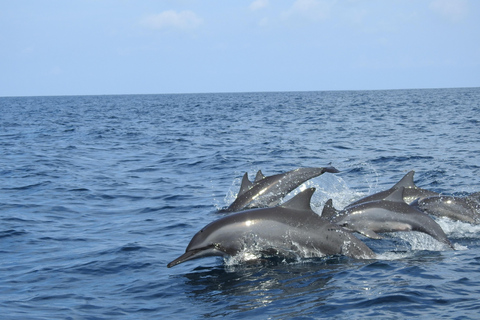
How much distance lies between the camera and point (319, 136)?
3247 centimetres

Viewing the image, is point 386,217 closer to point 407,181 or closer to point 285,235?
point 407,181

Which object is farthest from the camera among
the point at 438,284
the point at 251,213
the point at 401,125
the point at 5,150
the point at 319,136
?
the point at 401,125

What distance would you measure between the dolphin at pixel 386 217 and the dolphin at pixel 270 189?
159 centimetres

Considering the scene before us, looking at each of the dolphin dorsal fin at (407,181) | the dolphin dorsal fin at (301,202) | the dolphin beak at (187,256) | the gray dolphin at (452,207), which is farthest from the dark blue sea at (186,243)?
the dolphin dorsal fin at (407,181)

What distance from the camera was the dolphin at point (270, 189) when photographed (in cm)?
1220

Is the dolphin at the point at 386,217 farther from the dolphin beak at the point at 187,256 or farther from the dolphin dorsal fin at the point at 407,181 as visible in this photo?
the dolphin beak at the point at 187,256

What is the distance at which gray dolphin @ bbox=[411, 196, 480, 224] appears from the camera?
11.7m

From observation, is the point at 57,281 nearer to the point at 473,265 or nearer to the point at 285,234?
the point at 285,234

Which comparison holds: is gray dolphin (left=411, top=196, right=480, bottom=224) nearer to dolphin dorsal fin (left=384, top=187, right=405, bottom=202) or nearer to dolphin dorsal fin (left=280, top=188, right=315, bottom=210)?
dolphin dorsal fin (left=384, top=187, right=405, bottom=202)

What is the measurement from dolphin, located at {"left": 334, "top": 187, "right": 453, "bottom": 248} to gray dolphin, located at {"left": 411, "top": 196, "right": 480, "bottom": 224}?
1260mm

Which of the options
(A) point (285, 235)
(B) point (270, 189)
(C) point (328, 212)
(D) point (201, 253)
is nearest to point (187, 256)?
(D) point (201, 253)

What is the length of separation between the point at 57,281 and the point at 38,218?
5.01 metres

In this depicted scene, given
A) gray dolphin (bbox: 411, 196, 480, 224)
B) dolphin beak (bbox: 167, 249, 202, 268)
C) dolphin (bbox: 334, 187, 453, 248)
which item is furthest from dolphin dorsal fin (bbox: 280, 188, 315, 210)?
gray dolphin (bbox: 411, 196, 480, 224)

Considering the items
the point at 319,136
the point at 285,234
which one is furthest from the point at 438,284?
the point at 319,136
